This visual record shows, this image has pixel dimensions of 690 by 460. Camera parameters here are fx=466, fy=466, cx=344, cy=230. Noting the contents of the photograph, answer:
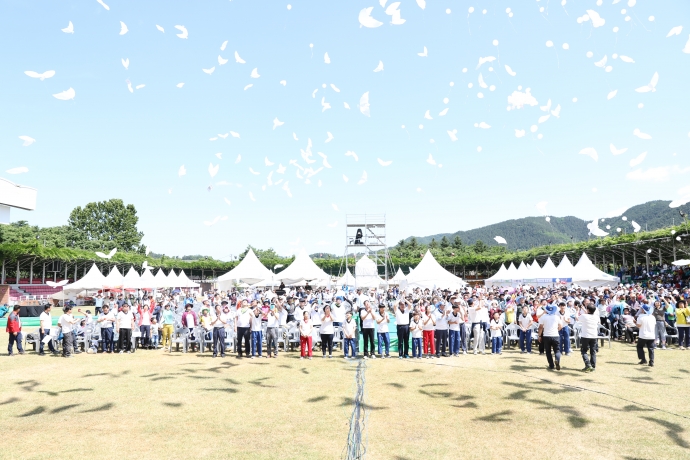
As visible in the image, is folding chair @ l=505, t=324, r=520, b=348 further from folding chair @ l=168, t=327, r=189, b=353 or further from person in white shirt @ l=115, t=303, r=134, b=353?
person in white shirt @ l=115, t=303, r=134, b=353

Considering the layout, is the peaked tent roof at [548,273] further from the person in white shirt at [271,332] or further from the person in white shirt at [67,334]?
the person in white shirt at [67,334]

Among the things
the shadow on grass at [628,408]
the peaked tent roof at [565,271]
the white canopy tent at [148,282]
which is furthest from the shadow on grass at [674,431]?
the white canopy tent at [148,282]

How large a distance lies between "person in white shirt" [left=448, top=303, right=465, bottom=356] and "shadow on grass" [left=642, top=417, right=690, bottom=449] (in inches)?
228

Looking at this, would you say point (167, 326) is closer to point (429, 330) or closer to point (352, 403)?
point (429, 330)

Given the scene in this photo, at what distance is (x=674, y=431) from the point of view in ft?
20.3

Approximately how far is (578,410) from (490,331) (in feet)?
20.5

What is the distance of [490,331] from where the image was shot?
1340 centimetres

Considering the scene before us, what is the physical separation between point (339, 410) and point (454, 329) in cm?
594

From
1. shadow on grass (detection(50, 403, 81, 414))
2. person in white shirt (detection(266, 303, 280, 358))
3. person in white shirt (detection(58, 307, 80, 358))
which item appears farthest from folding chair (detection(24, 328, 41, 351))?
shadow on grass (detection(50, 403, 81, 414))

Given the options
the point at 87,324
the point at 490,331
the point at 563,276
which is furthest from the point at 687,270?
the point at 87,324

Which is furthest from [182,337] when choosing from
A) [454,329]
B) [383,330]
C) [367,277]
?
[367,277]

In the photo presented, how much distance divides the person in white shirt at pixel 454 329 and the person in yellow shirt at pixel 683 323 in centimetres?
674

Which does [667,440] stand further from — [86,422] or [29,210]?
[29,210]

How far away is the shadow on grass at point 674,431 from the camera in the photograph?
577 centimetres
